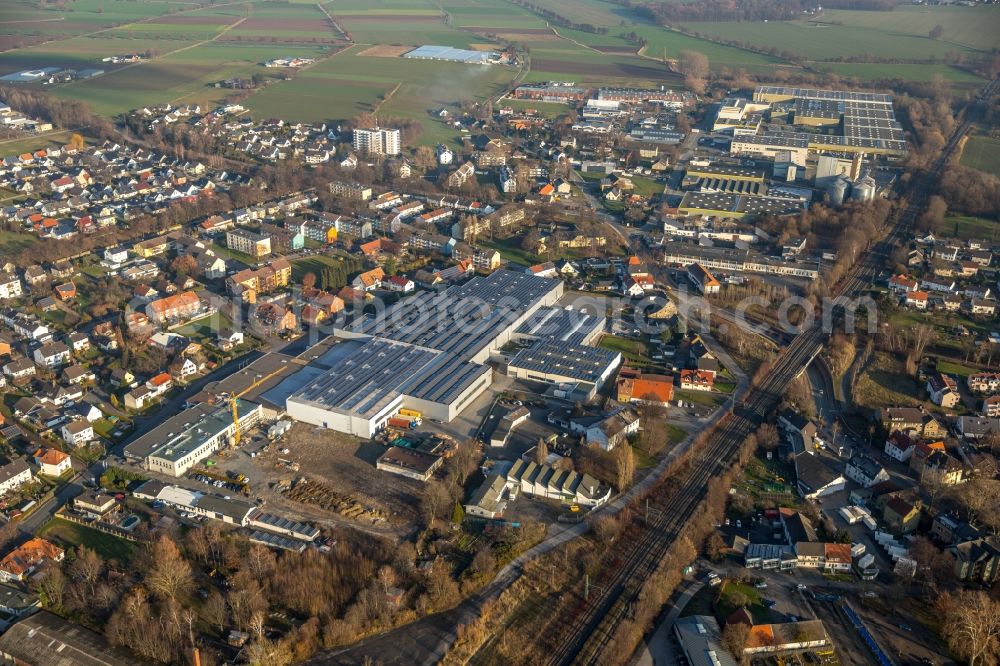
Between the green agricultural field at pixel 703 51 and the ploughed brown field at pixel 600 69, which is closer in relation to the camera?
the ploughed brown field at pixel 600 69

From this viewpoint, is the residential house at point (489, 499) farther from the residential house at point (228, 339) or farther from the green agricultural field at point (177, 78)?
the green agricultural field at point (177, 78)

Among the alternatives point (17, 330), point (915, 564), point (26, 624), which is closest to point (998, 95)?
point (915, 564)

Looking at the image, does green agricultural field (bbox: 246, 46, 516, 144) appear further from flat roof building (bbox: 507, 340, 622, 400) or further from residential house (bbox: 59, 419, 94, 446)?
residential house (bbox: 59, 419, 94, 446)

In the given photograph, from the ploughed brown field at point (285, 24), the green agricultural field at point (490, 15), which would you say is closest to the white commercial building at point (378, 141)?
the ploughed brown field at point (285, 24)

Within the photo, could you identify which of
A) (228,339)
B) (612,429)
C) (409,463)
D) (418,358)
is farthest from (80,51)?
Answer: (612,429)

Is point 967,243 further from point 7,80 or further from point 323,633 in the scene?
point 7,80

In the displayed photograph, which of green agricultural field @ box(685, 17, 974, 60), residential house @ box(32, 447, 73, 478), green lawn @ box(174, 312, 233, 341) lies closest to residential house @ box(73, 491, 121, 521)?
residential house @ box(32, 447, 73, 478)

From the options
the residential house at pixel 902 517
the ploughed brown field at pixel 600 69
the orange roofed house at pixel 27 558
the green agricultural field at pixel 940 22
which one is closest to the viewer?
the orange roofed house at pixel 27 558
